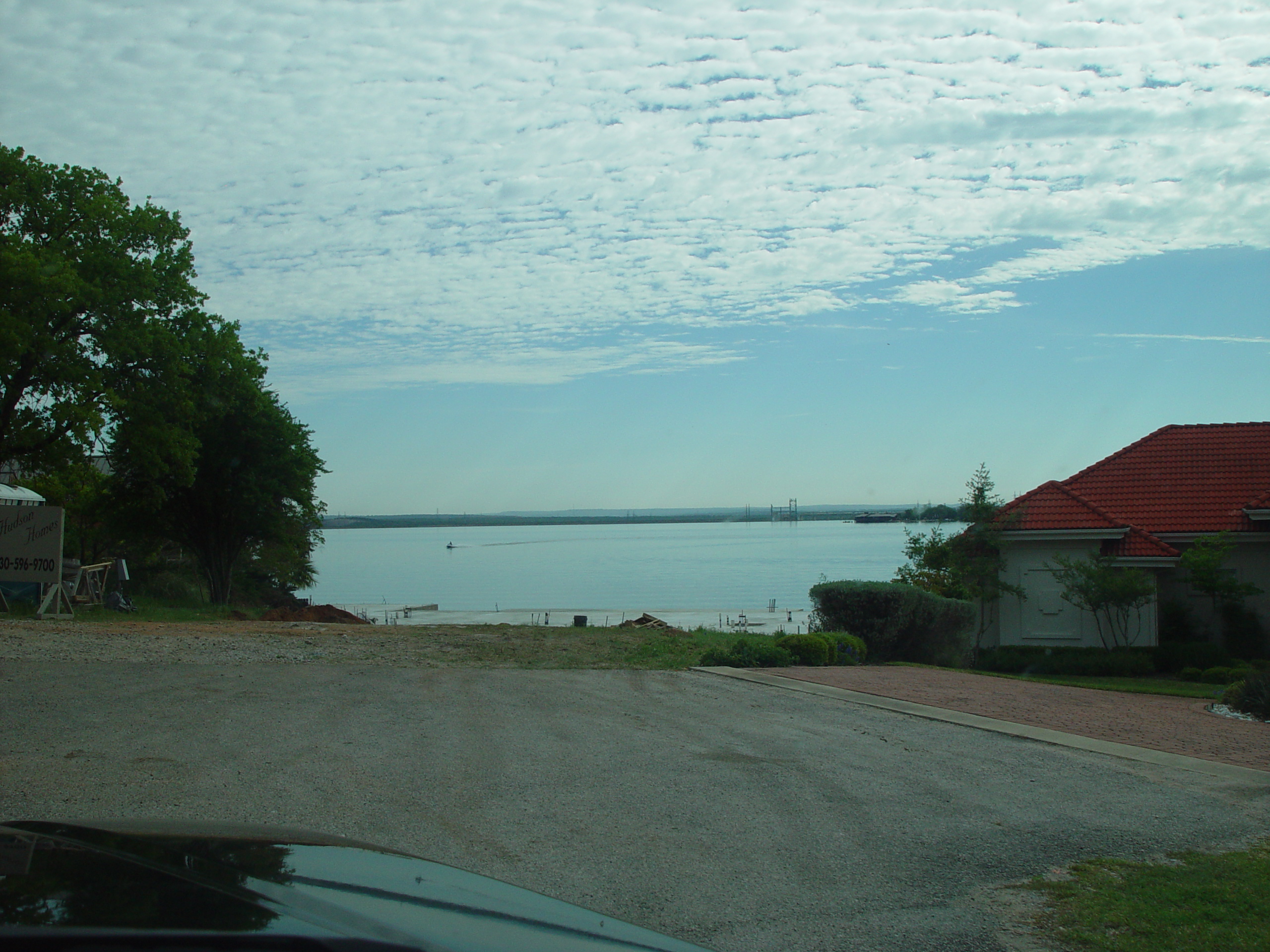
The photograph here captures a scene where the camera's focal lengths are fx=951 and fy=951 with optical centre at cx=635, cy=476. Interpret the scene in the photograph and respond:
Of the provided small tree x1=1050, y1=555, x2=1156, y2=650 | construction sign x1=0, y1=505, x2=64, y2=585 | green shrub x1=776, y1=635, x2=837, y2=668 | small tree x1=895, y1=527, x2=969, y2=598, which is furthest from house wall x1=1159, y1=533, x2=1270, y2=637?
construction sign x1=0, y1=505, x2=64, y2=585

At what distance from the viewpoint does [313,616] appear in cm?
2795

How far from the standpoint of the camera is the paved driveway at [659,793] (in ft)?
16.0

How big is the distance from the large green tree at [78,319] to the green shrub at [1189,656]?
26354 millimetres

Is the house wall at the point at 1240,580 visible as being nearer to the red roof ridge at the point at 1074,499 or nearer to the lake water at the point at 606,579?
the red roof ridge at the point at 1074,499

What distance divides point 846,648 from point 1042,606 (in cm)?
791

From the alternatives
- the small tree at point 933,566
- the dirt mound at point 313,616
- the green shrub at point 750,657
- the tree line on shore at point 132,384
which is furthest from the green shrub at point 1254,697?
the tree line on shore at point 132,384

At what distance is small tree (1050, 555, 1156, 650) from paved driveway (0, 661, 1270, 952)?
12.1m

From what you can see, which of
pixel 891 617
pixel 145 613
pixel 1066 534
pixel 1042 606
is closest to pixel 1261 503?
pixel 1066 534

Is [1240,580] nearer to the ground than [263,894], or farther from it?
farther from it

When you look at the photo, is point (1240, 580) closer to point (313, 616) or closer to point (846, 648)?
point (846, 648)

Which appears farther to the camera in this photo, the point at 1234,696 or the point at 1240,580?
the point at 1240,580

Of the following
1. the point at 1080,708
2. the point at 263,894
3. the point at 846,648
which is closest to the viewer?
the point at 263,894

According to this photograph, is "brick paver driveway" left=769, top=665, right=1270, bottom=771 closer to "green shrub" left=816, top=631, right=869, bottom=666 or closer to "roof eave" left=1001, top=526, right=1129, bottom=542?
"green shrub" left=816, top=631, right=869, bottom=666

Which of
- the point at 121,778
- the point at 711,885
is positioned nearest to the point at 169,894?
the point at 711,885
